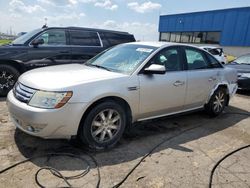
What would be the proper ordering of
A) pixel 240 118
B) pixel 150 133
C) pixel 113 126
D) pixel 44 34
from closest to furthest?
pixel 113 126
pixel 150 133
pixel 240 118
pixel 44 34

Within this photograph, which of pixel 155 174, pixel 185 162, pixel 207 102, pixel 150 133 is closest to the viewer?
pixel 155 174

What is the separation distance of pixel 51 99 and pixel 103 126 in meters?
0.87

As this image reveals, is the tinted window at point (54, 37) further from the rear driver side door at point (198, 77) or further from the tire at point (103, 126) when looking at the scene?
the tire at point (103, 126)

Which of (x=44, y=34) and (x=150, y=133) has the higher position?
(x=44, y=34)

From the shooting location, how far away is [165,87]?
14.6ft

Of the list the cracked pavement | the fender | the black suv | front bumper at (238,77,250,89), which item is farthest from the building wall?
the fender

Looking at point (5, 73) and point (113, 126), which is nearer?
point (113, 126)

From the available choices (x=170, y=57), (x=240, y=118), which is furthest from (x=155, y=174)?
(x=240, y=118)

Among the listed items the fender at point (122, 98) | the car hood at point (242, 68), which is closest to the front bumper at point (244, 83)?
the car hood at point (242, 68)

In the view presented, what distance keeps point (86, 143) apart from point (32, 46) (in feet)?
13.1

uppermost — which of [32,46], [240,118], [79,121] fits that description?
[32,46]

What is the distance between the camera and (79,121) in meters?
3.48

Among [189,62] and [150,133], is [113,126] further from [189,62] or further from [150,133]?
[189,62]

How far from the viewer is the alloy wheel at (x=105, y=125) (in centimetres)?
371
